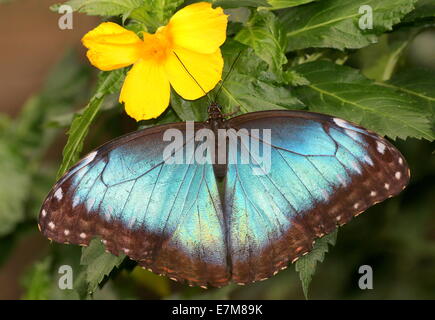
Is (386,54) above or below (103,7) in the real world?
below

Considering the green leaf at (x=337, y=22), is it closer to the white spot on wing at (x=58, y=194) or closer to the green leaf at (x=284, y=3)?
the green leaf at (x=284, y=3)

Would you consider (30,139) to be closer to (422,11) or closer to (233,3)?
(233,3)

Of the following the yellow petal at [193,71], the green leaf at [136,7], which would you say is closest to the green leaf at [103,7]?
the green leaf at [136,7]

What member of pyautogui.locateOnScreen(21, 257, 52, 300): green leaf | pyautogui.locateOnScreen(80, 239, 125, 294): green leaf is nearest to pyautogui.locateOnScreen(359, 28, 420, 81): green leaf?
pyautogui.locateOnScreen(80, 239, 125, 294): green leaf

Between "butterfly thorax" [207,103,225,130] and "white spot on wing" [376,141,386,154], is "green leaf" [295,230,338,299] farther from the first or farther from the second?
"butterfly thorax" [207,103,225,130]

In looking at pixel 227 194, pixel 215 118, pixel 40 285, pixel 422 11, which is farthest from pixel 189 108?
pixel 40 285

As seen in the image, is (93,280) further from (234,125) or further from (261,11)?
(261,11)
